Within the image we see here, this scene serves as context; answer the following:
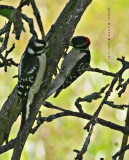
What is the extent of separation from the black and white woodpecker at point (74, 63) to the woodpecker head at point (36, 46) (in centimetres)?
39

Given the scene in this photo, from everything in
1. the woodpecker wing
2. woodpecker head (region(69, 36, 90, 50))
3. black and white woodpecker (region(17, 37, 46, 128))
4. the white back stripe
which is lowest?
black and white woodpecker (region(17, 37, 46, 128))

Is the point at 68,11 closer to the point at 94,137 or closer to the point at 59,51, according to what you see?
the point at 59,51

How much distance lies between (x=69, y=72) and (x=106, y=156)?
45.5 inches

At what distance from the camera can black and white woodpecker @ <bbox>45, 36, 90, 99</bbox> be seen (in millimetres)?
3514

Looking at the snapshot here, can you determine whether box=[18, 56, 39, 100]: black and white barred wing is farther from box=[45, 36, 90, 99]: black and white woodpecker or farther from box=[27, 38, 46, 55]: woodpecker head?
box=[45, 36, 90, 99]: black and white woodpecker

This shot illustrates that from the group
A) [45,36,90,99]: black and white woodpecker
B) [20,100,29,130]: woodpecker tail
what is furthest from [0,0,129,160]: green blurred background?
[20,100,29,130]: woodpecker tail

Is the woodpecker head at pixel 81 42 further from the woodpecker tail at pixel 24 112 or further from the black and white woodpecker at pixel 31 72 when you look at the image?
the woodpecker tail at pixel 24 112

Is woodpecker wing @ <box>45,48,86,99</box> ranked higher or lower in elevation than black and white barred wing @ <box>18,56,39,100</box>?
higher

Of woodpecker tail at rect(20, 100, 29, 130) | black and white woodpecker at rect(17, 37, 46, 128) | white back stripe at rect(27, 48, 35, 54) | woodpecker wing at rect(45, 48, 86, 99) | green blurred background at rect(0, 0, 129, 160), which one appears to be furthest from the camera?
green blurred background at rect(0, 0, 129, 160)

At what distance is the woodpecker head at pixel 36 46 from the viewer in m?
2.73

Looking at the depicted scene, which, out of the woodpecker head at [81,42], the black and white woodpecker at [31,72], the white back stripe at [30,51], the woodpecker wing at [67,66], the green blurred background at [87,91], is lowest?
the black and white woodpecker at [31,72]

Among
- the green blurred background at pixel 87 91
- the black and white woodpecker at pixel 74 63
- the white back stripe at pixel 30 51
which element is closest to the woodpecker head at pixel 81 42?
the black and white woodpecker at pixel 74 63

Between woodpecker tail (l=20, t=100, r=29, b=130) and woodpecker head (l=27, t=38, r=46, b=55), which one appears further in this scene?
woodpecker head (l=27, t=38, r=46, b=55)

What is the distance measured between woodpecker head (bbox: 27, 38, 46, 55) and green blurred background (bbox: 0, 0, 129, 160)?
5.01 feet
